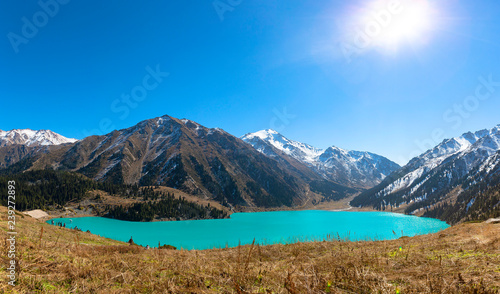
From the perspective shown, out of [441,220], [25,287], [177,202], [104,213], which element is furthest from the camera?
[441,220]

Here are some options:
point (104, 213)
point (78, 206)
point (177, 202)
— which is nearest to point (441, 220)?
point (177, 202)

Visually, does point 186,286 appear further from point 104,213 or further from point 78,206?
point 78,206

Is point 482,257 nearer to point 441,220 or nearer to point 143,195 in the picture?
point 143,195

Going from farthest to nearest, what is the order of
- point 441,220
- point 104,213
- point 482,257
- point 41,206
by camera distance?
point 441,220
point 104,213
point 41,206
point 482,257

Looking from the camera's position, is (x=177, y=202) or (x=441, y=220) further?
(x=441, y=220)

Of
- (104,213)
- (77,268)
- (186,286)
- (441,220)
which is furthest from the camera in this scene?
(441,220)

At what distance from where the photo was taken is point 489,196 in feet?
554

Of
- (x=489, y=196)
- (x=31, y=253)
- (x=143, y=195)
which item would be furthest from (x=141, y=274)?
(x=489, y=196)

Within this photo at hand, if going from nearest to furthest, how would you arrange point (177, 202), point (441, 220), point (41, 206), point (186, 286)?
point (186, 286) < point (41, 206) < point (177, 202) < point (441, 220)

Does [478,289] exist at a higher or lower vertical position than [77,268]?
higher

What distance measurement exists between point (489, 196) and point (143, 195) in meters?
281

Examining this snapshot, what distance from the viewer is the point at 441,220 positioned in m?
196

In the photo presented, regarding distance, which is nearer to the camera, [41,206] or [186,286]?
[186,286]

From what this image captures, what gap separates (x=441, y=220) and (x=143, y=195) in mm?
266573
